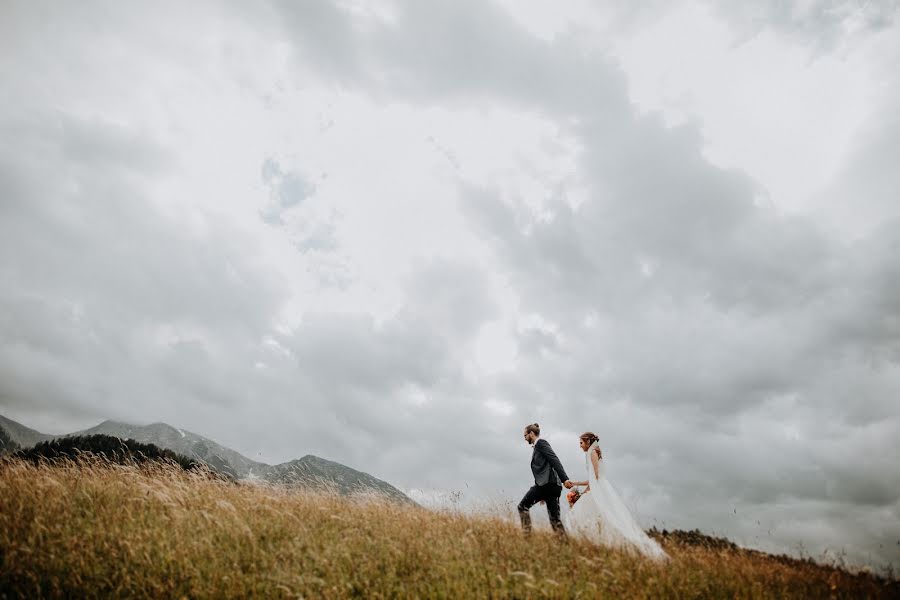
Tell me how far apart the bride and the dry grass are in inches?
22.0

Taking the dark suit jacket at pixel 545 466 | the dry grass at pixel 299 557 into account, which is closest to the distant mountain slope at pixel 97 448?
the dry grass at pixel 299 557

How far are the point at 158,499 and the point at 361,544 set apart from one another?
15.8 feet

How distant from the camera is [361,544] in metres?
6.93

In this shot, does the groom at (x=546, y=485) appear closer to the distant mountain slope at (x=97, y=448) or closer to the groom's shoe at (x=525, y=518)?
the groom's shoe at (x=525, y=518)

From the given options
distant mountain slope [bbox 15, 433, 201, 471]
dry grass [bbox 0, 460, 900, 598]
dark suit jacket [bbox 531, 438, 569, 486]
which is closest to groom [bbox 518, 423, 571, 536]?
dark suit jacket [bbox 531, 438, 569, 486]

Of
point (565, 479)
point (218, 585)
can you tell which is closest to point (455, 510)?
point (565, 479)

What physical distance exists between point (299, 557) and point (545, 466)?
5.35m

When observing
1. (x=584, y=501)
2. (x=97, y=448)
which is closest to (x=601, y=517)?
(x=584, y=501)

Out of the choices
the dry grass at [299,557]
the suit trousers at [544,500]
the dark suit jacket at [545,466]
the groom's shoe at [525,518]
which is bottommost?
the dry grass at [299,557]

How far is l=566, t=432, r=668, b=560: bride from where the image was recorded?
8.23 m

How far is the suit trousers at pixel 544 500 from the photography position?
9.22m

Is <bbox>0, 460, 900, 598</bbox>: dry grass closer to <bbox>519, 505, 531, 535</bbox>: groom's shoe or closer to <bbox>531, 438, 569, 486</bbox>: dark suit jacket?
<bbox>519, 505, 531, 535</bbox>: groom's shoe

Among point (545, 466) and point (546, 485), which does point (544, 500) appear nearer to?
point (546, 485)

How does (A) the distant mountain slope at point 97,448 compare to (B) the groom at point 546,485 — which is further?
(A) the distant mountain slope at point 97,448
